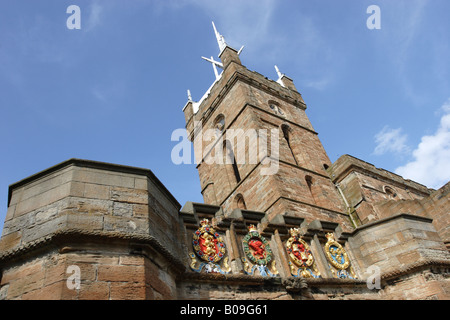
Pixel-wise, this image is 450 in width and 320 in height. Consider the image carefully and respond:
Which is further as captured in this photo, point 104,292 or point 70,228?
point 70,228

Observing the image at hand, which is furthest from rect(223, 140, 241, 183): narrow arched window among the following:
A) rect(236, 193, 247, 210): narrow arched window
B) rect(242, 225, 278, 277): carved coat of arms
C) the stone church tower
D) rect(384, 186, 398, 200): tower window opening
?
rect(242, 225, 278, 277): carved coat of arms

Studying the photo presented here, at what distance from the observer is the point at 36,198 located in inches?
182

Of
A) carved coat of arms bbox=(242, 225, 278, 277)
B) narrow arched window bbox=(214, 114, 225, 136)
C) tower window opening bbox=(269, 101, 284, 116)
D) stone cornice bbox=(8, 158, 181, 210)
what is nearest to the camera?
stone cornice bbox=(8, 158, 181, 210)

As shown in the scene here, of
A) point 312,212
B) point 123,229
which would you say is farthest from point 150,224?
point 312,212

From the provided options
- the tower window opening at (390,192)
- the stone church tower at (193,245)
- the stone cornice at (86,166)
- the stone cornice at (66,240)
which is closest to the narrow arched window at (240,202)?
the stone church tower at (193,245)

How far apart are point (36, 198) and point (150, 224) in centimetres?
151

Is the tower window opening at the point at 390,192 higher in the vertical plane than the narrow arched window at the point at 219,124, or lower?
lower

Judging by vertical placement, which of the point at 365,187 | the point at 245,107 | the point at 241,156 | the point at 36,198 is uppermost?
the point at 245,107

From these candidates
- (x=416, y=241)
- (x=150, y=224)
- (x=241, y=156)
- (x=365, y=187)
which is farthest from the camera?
(x=241, y=156)

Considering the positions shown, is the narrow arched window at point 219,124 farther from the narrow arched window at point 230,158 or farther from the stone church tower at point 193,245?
the stone church tower at point 193,245

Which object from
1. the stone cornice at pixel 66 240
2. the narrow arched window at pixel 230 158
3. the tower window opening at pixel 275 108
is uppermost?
the tower window opening at pixel 275 108

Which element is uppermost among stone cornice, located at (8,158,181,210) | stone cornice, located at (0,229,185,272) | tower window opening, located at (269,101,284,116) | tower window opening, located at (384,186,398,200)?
tower window opening, located at (269,101,284,116)

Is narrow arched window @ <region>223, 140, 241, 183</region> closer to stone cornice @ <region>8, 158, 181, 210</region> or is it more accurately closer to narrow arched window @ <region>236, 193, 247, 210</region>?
narrow arched window @ <region>236, 193, 247, 210</region>

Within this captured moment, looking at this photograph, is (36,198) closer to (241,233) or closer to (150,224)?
(150,224)
